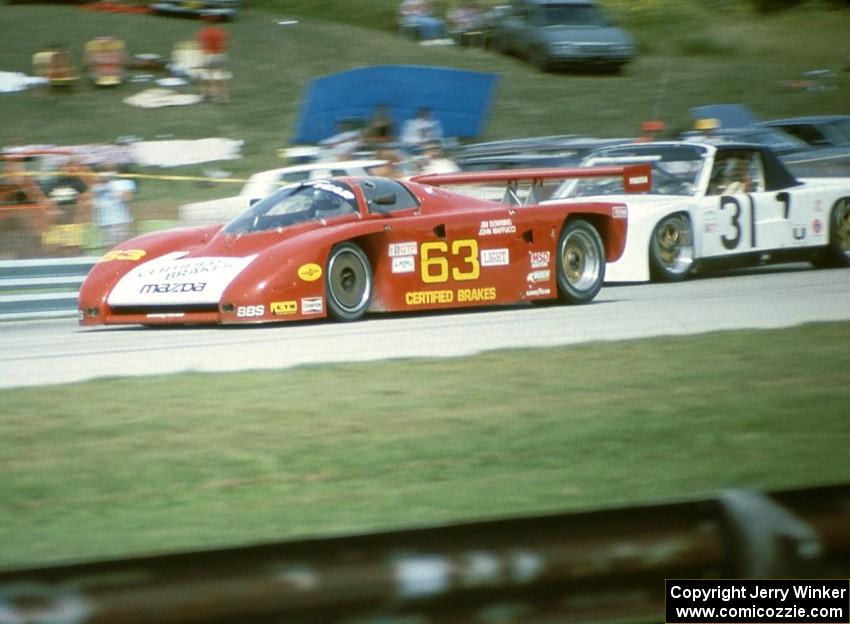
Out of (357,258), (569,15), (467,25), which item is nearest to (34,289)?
(357,258)

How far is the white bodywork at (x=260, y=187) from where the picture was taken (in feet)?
48.6

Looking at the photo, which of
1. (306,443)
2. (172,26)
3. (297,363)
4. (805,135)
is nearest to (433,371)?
(297,363)

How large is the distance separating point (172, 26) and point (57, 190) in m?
15.8

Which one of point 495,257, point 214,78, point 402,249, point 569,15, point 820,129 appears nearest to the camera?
point 402,249

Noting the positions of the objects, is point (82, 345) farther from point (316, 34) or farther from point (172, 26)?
point (316, 34)

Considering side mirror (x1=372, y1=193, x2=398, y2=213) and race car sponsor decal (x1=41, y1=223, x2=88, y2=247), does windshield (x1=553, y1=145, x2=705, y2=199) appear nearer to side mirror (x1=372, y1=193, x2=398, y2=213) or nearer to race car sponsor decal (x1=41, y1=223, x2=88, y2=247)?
side mirror (x1=372, y1=193, x2=398, y2=213)

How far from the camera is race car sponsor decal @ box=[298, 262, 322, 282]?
9.68 m

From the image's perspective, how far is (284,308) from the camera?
9695 millimetres

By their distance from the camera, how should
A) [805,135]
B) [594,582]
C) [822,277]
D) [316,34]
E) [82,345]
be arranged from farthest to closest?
[316,34] < [805,135] < [822,277] < [82,345] < [594,582]

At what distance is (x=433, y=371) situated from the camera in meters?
7.69

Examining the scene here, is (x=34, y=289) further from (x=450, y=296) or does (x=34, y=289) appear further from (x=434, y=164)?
(x=434, y=164)

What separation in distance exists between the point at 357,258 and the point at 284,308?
734mm

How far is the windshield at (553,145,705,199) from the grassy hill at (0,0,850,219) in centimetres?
751

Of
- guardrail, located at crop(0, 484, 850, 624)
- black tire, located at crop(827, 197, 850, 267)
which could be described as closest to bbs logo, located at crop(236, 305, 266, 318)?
guardrail, located at crop(0, 484, 850, 624)
